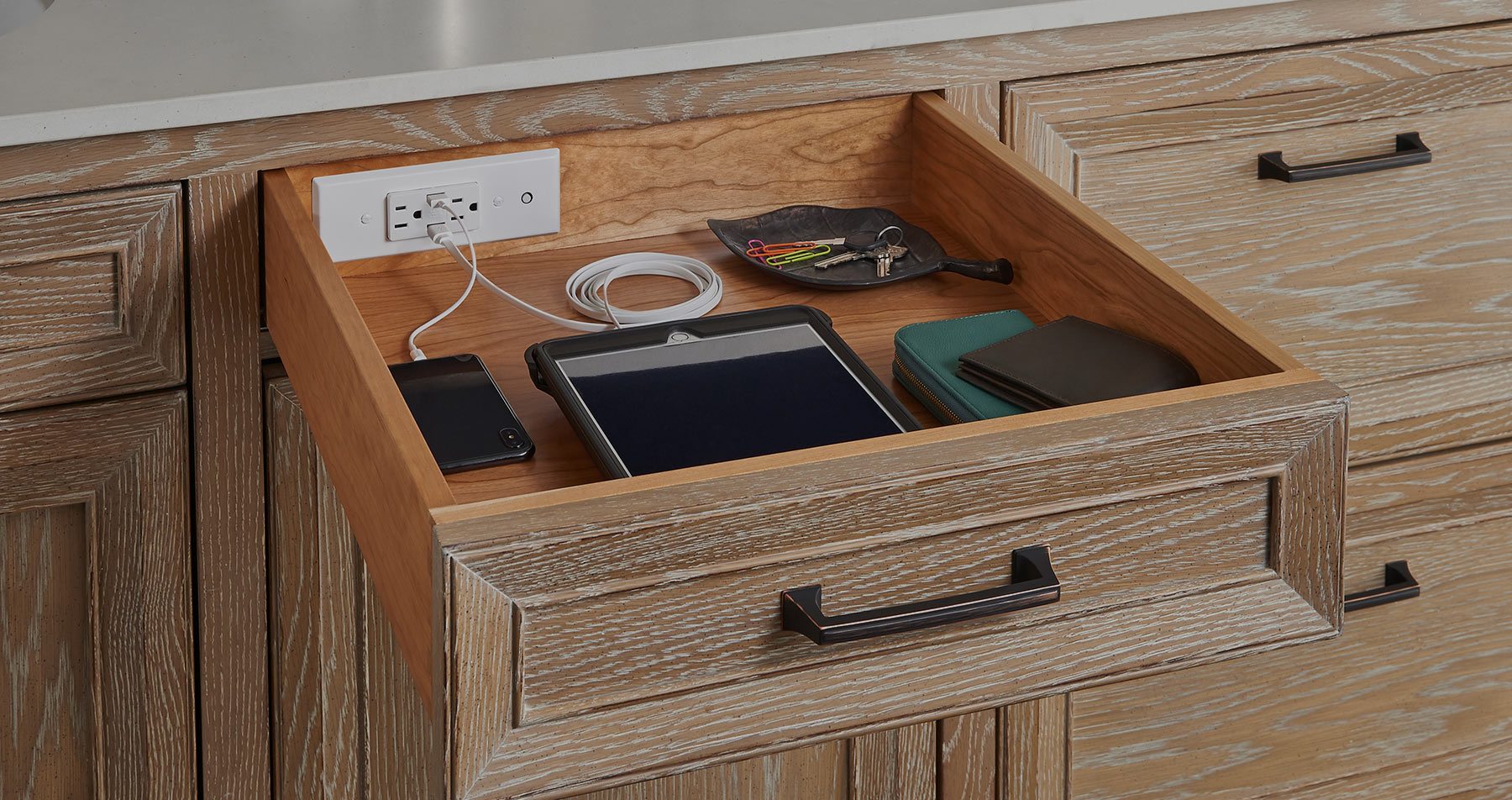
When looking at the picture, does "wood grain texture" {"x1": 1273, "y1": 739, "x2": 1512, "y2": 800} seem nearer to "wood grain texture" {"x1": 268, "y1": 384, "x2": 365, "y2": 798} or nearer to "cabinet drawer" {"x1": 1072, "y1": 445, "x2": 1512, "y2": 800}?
"cabinet drawer" {"x1": 1072, "y1": 445, "x2": 1512, "y2": 800}

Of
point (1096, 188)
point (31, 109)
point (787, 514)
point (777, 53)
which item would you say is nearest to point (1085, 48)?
point (1096, 188)

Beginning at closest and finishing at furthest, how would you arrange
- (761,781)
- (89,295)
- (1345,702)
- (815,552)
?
1. (815,552)
2. (89,295)
3. (761,781)
4. (1345,702)

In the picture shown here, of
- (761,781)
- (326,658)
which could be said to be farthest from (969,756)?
(326,658)

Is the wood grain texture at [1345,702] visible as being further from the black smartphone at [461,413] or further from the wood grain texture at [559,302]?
the black smartphone at [461,413]

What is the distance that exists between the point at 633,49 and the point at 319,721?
1.84 ft

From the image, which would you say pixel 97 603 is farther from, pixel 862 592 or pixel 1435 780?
pixel 1435 780

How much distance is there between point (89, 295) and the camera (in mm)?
963

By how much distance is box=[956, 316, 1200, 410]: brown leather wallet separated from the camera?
84 centimetres

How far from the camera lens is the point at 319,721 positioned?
112cm

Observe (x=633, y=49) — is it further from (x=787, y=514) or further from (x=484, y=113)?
(x=787, y=514)

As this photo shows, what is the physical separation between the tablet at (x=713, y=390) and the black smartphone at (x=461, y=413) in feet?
0.11

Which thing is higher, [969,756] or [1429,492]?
[1429,492]

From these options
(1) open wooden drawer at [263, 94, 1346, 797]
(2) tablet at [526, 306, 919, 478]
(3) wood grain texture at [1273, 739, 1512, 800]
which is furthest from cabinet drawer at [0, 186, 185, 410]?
(3) wood grain texture at [1273, 739, 1512, 800]

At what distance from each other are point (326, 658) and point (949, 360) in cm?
53
